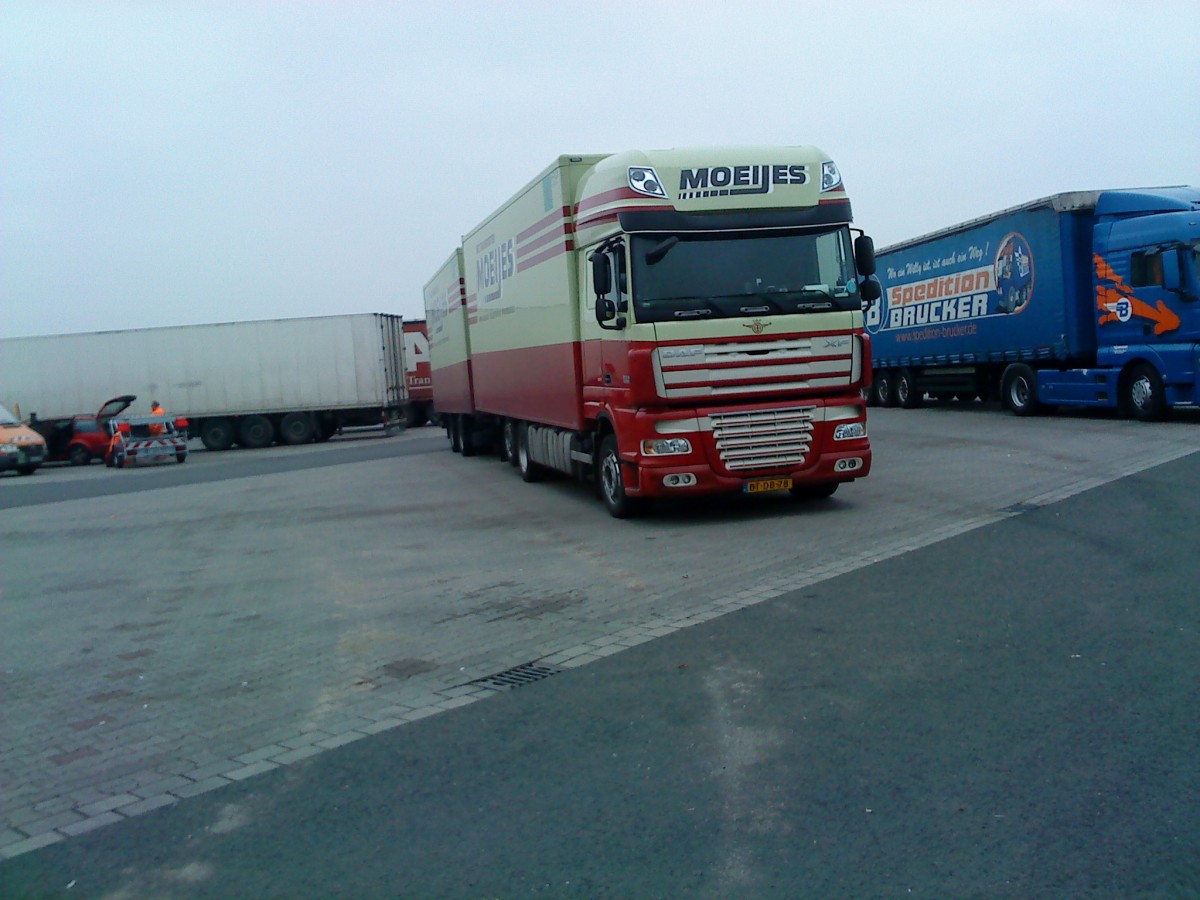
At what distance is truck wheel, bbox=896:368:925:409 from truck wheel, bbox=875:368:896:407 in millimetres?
446

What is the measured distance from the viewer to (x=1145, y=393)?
19594 millimetres

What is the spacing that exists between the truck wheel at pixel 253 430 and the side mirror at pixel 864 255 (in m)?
27.8

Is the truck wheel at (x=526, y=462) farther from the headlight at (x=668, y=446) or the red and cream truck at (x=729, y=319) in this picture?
the headlight at (x=668, y=446)

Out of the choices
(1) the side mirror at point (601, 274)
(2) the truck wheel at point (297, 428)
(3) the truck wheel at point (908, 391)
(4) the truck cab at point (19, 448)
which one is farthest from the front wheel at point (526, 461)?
(2) the truck wheel at point (297, 428)

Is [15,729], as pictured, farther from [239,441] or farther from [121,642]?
[239,441]

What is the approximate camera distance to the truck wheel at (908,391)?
28766 mm

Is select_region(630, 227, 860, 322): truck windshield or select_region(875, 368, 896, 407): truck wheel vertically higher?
select_region(630, 227, 860, 322): truck windshield

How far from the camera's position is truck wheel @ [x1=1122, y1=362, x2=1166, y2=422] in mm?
19297

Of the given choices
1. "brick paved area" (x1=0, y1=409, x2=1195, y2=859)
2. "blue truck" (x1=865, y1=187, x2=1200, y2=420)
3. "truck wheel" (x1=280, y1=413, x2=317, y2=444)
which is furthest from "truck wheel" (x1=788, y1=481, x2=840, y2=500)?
"truck wheel" (x1=280, y1=413, x2=317, y2=444)

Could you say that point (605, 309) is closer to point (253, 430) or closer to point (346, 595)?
point (346, 595)

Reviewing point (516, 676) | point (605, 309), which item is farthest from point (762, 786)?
point (605, 309)

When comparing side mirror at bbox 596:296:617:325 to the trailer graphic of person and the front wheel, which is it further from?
A: the trailer graphic of person

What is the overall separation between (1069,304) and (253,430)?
81.7ft

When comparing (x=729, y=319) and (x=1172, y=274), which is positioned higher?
(x=1172, y=274)
